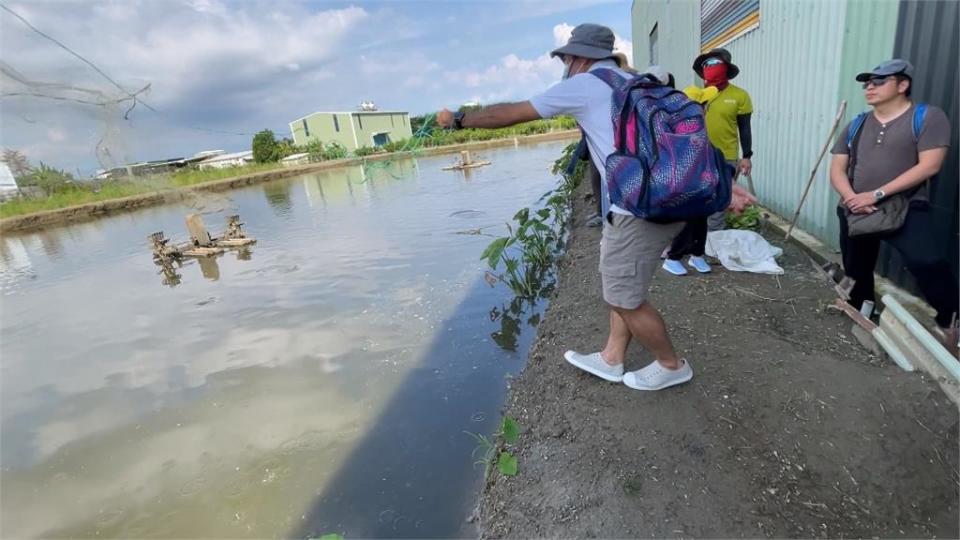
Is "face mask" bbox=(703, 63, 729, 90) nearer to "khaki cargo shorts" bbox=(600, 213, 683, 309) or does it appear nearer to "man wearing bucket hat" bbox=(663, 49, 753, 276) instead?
"man wearing bucket hat" bbox=(663, 49, 753, 276)

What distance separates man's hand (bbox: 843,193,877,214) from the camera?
2572 millimetres

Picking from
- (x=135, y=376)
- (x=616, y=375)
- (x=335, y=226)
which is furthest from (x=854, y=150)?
(x=335, y=226)

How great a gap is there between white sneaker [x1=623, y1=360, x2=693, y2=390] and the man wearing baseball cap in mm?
1247

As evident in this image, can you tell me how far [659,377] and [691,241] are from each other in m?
1.91

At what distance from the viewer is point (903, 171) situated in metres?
2.51

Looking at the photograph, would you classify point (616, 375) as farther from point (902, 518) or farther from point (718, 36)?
point (718, 36)

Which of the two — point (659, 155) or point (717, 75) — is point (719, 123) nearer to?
point (717, 75)

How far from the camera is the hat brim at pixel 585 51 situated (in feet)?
7.00

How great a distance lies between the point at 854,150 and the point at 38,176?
32.5 m

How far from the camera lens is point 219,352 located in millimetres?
5902

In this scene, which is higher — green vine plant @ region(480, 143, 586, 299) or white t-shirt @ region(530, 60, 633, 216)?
white t-shirt @ region(530, 60, 633, 216)

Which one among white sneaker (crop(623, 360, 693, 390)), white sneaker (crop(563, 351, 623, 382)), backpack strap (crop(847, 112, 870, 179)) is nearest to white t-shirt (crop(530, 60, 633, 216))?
white sneaker (crop(623, 360, 693, 390))

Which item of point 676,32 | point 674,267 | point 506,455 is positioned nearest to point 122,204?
point 676,32

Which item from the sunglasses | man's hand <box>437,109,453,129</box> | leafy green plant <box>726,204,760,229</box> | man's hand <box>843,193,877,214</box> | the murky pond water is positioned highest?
man's hand <box>437,109,453,129</box>
